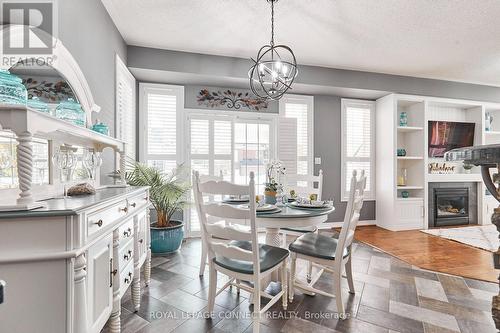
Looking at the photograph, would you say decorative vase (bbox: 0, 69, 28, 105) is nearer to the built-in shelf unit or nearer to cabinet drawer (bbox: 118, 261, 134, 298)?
cabinet drawer (bbox: 118, 261, 134, 298)

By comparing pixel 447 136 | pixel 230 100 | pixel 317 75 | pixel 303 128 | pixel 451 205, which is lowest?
pixel 451 205

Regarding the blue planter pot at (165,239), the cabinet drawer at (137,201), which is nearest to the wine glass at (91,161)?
the cabinet drawer at (137,201)

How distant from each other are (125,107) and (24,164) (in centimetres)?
251

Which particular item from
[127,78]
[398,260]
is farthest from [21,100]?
[398,260]

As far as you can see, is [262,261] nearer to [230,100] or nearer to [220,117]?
[220,117]

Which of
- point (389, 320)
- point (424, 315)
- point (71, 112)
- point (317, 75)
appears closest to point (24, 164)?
point (71, 112)

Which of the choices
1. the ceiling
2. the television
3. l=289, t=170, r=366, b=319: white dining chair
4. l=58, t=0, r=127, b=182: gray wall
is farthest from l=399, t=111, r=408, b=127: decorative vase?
l=58, t=0, r=127, b=182: gray wall

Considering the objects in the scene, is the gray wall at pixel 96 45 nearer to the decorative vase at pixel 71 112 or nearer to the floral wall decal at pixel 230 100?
the decorative vase at pixel 71 112

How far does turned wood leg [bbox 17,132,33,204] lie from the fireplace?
18.3 ft

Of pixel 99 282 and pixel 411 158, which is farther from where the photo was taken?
pixel 411 158

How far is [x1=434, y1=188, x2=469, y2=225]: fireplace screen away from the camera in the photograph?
15.4 feet

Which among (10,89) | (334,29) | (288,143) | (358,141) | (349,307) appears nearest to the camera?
(10,89)

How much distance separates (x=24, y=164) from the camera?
982 mm

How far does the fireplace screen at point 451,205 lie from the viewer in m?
4.68
